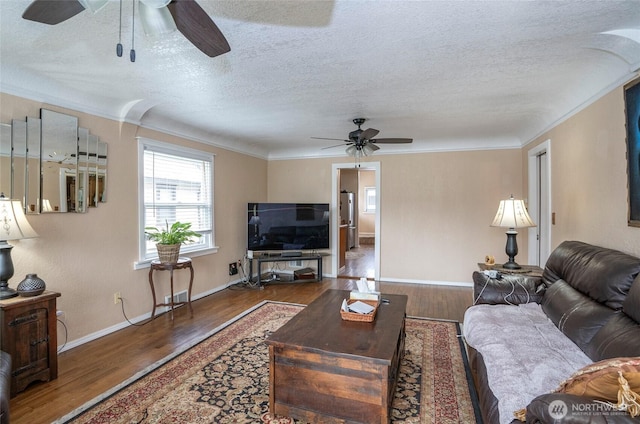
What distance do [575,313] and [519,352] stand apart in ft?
1.89

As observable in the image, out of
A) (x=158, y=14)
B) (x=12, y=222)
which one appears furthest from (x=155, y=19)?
(x=12, y=222)

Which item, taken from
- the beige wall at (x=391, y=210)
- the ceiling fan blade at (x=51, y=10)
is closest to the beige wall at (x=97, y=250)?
the beige wall at (x=391, y=210)

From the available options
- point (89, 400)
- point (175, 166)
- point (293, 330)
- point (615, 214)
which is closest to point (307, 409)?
point (293, 330)

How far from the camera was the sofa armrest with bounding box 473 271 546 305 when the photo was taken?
9.09ft

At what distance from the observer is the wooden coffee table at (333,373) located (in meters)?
1.79

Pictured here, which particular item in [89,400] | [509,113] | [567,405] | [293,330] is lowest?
[89,400]

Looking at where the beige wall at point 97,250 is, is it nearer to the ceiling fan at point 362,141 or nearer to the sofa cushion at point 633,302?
the ceiling fan at point 362,141

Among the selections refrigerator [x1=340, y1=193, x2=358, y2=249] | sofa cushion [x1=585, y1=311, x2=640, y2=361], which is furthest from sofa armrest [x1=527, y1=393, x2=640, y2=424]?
refrigerator [x1=340, y1=193, x2=358, y2=249]

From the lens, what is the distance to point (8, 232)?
89.2 inches

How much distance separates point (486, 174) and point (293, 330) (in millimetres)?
4330

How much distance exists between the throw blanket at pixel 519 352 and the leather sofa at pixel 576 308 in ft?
0.05

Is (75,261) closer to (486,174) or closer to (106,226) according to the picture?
(106,226)

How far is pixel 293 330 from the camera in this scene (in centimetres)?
212

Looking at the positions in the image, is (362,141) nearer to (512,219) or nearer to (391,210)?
(512,219)
